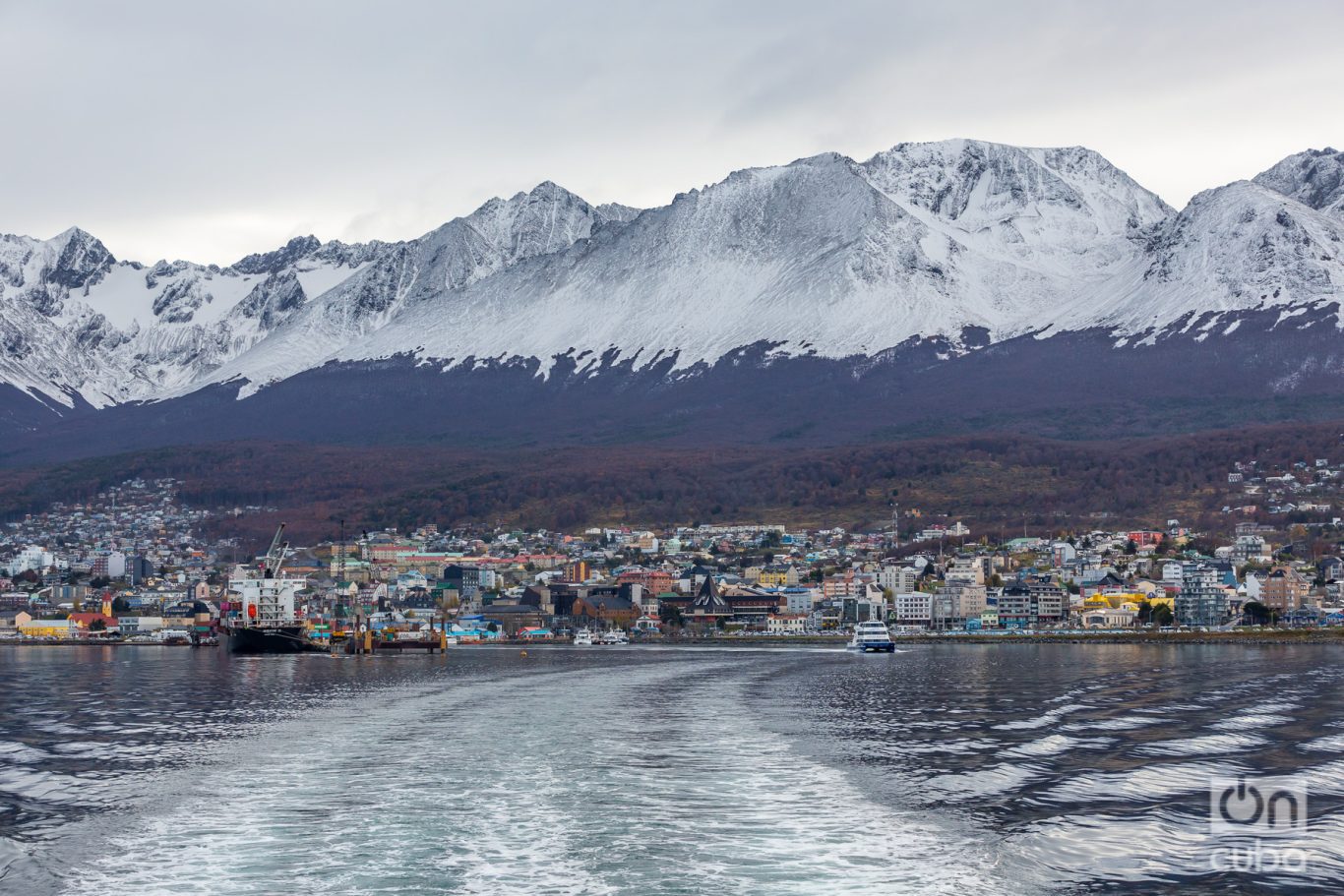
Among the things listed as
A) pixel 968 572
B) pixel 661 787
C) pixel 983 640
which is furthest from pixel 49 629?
pixel 661 787

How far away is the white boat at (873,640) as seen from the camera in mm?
117625

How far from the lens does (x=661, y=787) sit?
37469 millimetres

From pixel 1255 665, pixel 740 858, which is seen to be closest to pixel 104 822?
pixel 740 858

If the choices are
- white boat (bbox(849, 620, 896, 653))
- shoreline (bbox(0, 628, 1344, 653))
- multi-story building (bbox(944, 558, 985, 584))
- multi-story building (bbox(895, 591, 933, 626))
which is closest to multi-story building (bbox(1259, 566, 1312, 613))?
shoreline (bbox(0, 628, 1344, 653))

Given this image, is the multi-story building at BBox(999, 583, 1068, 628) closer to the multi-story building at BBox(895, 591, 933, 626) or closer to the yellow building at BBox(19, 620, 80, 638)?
the multi-story building at BBox(895, 591, 933, 626)

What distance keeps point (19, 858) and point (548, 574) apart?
170 metres

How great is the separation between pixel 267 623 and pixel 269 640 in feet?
16.8

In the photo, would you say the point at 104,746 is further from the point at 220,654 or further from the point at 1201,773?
the point at 220,654

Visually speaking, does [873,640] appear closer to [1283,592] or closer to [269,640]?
[269,640]

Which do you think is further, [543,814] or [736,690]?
[736,690]

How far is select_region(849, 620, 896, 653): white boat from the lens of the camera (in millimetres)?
117625

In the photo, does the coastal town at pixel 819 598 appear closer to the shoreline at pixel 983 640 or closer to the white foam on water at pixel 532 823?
the shoreline at pixel 983 640

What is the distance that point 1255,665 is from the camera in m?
83.6

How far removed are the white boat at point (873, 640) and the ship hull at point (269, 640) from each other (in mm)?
43212
